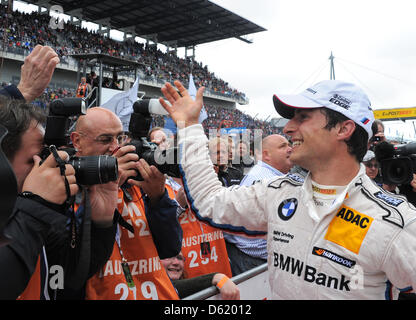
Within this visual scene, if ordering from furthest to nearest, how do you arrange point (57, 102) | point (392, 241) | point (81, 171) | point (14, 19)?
1. point (14, 19)
2. point (57, 102)
3. point (81, 171)
4. point (392, 241)

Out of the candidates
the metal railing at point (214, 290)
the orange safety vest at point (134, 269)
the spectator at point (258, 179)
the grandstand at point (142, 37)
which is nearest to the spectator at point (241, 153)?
the spectator at point (258, 179)

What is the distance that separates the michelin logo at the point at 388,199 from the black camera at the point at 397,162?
0.64 meters

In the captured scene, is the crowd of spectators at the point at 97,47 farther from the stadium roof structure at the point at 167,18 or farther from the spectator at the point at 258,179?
the spectator at the point at 258,179

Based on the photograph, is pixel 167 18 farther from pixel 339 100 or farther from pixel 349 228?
pixel 349 228

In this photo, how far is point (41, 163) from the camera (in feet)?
4.15

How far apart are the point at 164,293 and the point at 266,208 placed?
2.31ft

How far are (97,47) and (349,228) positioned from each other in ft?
84.8

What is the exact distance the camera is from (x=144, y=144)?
5.88 ft

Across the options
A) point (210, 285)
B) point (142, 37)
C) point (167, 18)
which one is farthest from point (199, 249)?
point (142, 37)

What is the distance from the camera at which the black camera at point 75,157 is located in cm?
131

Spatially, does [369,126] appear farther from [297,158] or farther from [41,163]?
[41,163]

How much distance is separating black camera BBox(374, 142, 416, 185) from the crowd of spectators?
41.8ft

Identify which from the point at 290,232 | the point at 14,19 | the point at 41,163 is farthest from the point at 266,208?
the point at 14,19

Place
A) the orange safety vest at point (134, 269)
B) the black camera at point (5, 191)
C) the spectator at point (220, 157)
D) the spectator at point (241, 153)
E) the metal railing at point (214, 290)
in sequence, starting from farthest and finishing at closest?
the spectator at point (241, 153), the spectator at point (220, 157), the metal railing at point (214, 290), the orange safety vest at point (134, 269), the black camera at point (5, 191)
